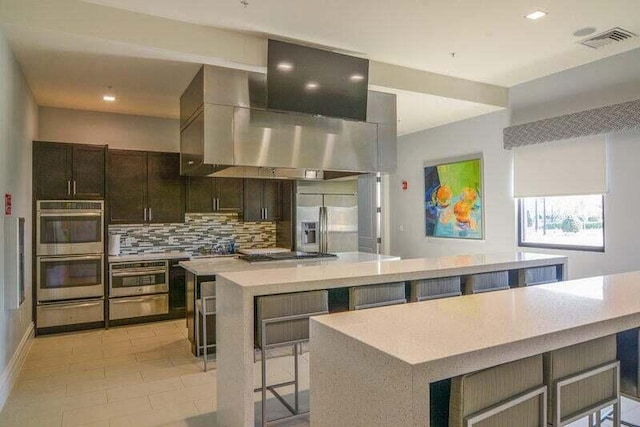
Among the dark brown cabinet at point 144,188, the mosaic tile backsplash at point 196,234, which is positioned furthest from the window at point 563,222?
the dark brown cabinet at point 144,188

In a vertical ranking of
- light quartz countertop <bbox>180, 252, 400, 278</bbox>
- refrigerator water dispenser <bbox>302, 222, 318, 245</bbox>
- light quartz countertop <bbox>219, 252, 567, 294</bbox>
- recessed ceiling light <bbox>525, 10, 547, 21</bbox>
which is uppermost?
recessed ceiling light <bbox>525, 10, 547, 21</bbox>

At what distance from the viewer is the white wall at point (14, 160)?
10.6 ft

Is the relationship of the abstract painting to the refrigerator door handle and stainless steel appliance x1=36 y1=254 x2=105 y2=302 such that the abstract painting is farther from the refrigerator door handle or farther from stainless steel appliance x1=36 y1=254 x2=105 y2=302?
stainless steel appliance x1=36 y1=254 x2=105 y2=302

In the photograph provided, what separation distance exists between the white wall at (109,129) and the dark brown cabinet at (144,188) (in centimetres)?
49

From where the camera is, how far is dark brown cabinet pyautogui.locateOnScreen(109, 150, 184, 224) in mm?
5590

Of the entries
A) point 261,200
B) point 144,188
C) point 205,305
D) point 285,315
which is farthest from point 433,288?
point 144,188

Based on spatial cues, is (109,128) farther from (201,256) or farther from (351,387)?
(351,387)

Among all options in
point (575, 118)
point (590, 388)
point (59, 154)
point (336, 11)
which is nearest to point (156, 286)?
point (59, 154)

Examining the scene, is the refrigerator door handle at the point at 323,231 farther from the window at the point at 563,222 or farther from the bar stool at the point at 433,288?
the bar stool at the point at 433,288

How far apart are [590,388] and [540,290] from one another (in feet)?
2.07

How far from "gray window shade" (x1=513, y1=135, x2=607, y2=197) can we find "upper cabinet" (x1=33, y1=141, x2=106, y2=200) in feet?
17.6

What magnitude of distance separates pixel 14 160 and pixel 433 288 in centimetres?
377

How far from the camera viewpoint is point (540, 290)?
2189 millimetres

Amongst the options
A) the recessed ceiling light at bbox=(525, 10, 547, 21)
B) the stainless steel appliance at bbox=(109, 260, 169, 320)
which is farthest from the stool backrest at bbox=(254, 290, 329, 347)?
the stainless steel appliance at bbox=(109, 260, 169, 320)
